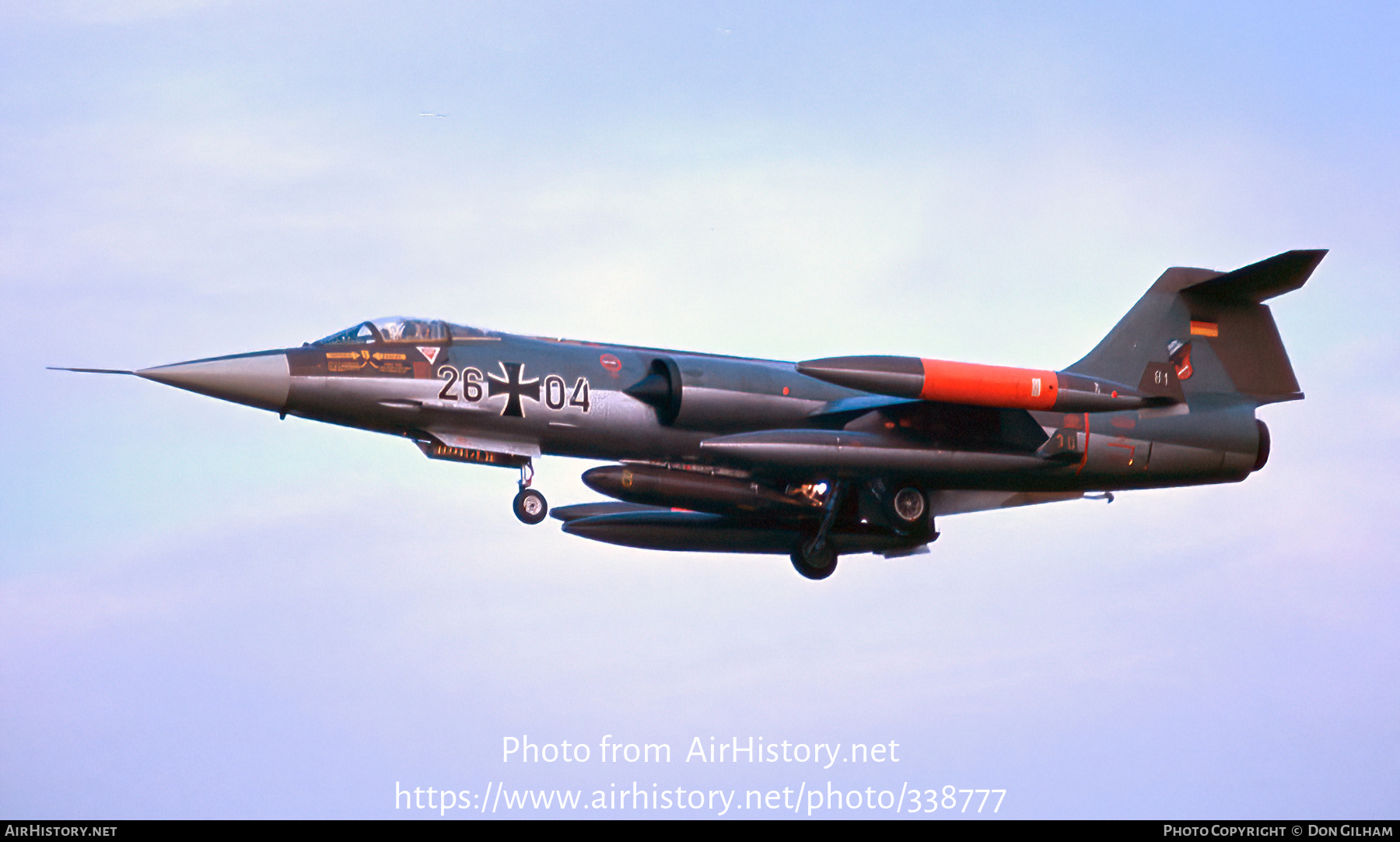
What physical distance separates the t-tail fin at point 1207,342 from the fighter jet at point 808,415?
0.08 ft

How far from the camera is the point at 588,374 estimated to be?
17.6m

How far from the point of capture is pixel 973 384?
16.8m

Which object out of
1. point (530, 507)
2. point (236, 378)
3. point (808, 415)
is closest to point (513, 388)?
point (530, 507)

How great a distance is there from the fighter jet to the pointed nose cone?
2 cm

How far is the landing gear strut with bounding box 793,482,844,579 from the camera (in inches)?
773

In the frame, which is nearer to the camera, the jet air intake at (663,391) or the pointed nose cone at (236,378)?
the pointed nose cone at (236,378)

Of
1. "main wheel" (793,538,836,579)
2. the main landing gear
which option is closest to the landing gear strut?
"main wheel" (793,538,836,579)

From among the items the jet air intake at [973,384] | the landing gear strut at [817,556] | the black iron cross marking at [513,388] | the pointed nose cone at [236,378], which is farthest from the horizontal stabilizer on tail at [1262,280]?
the pointed nose cone at [236,378]

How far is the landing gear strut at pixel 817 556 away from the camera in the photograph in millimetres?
19625

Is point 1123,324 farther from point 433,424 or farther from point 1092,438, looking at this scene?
point 433,424

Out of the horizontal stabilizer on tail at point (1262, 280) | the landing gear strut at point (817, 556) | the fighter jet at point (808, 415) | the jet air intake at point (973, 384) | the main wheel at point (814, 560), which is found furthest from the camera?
the main wheel at point (814, 560)

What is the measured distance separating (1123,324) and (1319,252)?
290cm

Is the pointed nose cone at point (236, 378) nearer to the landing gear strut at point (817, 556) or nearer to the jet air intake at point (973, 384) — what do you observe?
the jet air intake at point (973, 384)

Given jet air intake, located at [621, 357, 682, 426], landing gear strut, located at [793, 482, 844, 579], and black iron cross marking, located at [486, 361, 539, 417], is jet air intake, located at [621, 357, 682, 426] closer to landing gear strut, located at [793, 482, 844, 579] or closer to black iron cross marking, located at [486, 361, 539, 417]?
black iron cross marking, located at [486, 361, 539, 417]
